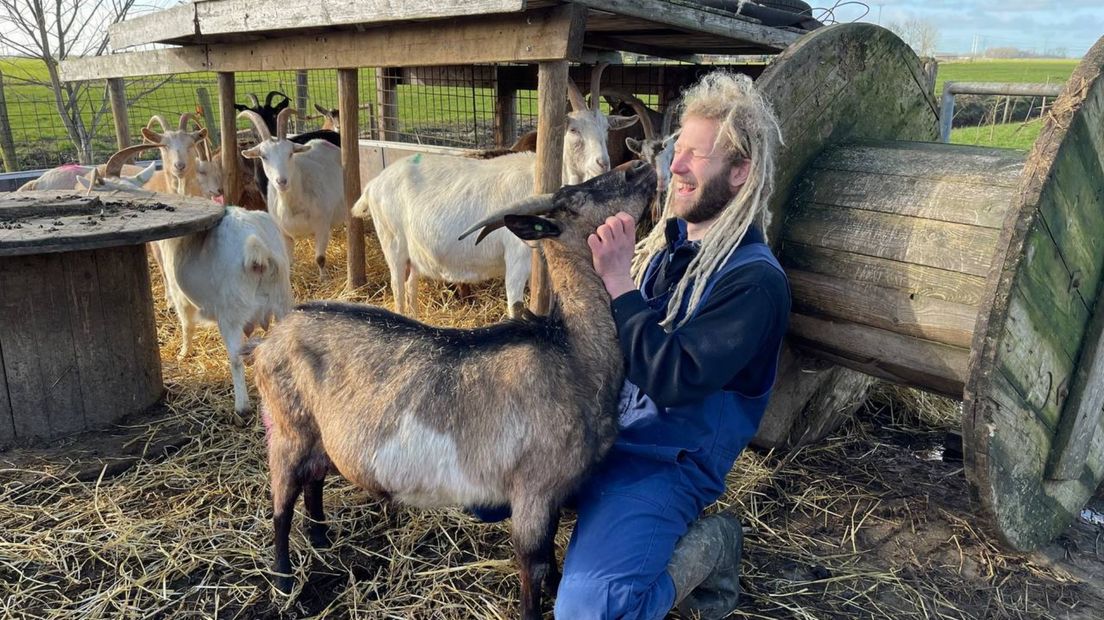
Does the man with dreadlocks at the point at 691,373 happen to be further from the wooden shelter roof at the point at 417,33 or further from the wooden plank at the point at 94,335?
the wooden plank at the point at 94,335

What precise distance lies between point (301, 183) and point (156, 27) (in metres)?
2.02

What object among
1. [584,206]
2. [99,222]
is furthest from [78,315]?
[584,206]

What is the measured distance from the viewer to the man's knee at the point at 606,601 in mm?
→ 2158

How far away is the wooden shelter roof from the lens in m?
4.07

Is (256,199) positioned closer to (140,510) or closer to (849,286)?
(140,510)

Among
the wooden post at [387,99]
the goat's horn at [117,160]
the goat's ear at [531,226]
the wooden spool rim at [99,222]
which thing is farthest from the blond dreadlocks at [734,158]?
the wooden post at [387,99]

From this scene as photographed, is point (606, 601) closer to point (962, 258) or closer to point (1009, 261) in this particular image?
point (1009, 261)

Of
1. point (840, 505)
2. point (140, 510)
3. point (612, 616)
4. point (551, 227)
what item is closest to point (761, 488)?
point (840, 505)

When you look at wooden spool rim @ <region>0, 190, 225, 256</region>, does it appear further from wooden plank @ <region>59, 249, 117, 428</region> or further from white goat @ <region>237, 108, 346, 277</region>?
white goat @ <region>237, 108, 346, 277</region>

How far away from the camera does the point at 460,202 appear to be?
5.36 meters

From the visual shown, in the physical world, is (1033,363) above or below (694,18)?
below

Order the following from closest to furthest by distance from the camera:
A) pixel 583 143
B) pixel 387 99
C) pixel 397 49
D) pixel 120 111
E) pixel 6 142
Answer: pixel 397 49, pixel 583 143, pixel 120 111, pixel 387 99, pixel 6 142

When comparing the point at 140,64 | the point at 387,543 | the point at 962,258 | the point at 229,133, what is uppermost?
the point at 140,64

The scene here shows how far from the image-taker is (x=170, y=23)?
6.85 meters
